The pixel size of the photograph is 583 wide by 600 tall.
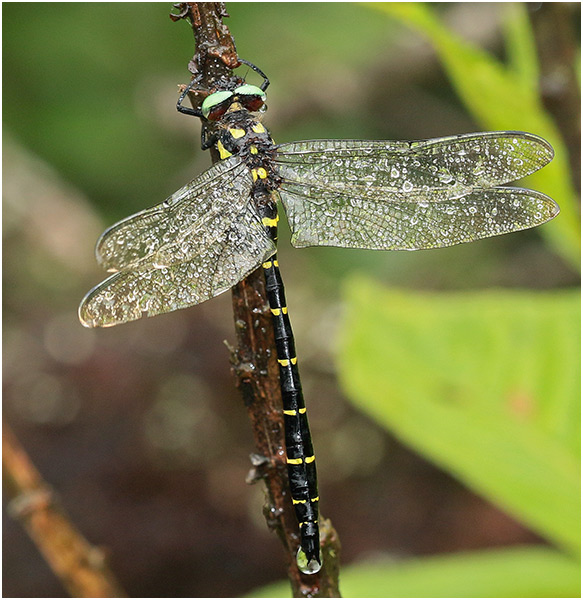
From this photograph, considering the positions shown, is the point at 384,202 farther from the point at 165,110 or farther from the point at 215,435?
the point at 165,110

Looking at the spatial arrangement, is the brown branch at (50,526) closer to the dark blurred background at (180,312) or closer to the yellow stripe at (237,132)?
the dark blurred background at (180,312)

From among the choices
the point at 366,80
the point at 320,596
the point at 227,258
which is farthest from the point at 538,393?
the point at 366,80

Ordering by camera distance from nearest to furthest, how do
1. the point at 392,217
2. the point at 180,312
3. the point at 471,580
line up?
the point at 392,217, the point at 471,580, the point at 180,312

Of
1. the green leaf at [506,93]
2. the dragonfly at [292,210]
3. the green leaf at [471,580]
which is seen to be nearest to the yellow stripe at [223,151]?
the dragonfly at [292,210]

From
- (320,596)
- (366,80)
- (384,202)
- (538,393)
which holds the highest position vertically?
(366,80)

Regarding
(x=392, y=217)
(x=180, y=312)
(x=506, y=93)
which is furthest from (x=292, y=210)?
(x=180, y=312)

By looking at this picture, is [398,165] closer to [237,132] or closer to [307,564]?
[237,132]
